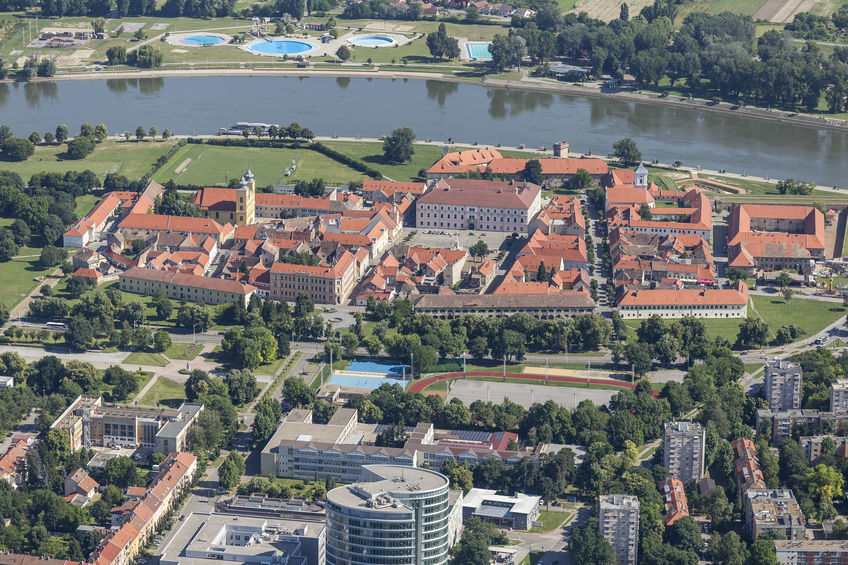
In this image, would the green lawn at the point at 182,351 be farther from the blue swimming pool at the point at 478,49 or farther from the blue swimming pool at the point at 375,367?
the blue swimming pool at the point at 478,49

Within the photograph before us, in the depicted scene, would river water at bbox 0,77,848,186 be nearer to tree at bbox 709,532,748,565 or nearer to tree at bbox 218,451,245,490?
tree at bbox 709,532,748,565

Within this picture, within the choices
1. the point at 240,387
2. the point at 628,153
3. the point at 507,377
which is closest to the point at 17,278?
the point at 240,387

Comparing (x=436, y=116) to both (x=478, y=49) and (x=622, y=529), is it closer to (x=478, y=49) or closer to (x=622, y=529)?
(x=478, y=49)

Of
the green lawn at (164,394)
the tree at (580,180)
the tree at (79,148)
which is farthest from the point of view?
the tree at (79,148)

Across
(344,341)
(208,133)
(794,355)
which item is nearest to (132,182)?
(208,133)

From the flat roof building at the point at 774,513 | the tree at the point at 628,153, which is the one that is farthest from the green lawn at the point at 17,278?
the flat roof building at the point at 774,513

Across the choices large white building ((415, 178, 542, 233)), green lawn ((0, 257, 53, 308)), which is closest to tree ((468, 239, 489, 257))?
large white building ((415, 178, 542, 233))
